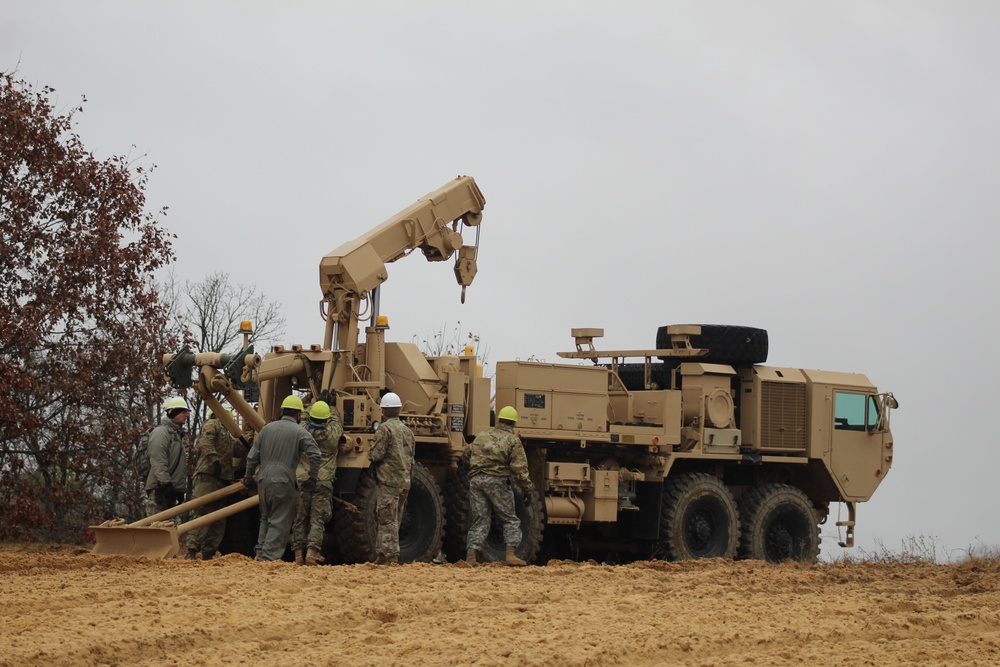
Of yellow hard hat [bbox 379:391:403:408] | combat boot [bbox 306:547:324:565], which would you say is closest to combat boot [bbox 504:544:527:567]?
yellow hard hat [bbox 379:391:403:408]

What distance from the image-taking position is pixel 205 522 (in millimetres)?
15891

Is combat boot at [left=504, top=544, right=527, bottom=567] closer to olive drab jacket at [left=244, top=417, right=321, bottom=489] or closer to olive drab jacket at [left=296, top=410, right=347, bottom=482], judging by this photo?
olive drab jacket at [left=296, top=410, right=347, bottom=482]

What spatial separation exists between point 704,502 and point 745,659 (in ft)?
34.5

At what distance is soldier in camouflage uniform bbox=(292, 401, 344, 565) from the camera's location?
16047 mm

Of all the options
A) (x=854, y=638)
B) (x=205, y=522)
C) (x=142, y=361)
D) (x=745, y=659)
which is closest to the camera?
(x=745, y=659)

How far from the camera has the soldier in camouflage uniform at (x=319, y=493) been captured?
1605 cm

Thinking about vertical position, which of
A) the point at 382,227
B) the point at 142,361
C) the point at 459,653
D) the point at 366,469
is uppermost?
the point at 382,227

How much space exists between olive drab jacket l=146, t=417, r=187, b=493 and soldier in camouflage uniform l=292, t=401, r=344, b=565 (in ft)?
6.47

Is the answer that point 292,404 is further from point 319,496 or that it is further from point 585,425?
point 585,425

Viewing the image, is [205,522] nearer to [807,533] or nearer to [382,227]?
[382,227]

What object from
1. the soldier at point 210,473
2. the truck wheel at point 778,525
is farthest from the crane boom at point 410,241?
the truck wheel at point 778,525

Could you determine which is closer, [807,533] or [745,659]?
[745,659]

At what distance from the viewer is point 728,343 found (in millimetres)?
21000

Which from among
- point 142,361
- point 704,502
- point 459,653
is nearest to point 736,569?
point 704,502
